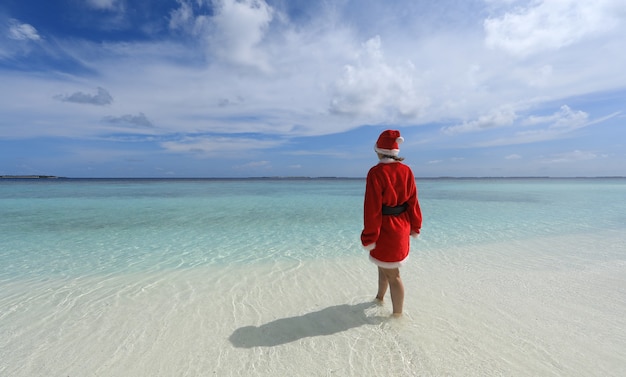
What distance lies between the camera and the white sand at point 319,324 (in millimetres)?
2834

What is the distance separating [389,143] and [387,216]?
80cm

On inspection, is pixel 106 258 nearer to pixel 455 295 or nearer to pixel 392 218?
pixel 392 218

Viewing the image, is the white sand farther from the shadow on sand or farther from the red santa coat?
the red santa coat

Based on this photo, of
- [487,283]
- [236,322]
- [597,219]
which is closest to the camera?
[236,322]

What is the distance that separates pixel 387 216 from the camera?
3262 millimetres

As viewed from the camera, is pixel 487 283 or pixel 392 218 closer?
pixel 392 218

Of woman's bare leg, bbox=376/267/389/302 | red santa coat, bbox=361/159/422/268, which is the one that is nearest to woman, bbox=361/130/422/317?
red santa coat, bbox=361/159/422/268

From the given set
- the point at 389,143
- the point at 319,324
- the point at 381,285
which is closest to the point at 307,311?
the point at 319,324

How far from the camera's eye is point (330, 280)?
16.8ft

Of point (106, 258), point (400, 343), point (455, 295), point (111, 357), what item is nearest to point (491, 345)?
point (400, 343)

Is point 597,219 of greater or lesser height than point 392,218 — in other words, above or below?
below

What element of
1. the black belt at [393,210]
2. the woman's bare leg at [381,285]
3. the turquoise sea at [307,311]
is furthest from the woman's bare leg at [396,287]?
the black belt at [393,210]

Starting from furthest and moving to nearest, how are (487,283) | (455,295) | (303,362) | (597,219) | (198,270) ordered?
(597,219)
(198,270)
(487,283)
(455,295)
(303,362)

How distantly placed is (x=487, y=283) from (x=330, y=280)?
99.0 inches
